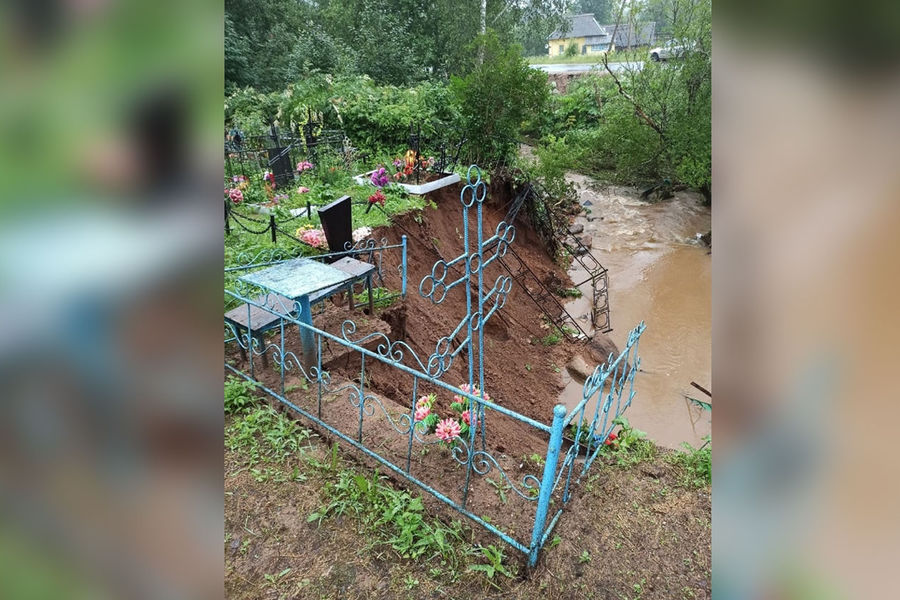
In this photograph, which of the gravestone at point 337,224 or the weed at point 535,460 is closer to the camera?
the weed at point 535,460

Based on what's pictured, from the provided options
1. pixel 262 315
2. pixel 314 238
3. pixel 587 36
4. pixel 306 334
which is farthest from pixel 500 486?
pixel 587 36

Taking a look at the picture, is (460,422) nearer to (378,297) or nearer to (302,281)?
(302,281)

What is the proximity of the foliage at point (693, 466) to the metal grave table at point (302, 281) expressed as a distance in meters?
2.76

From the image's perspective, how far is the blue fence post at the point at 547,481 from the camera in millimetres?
2340

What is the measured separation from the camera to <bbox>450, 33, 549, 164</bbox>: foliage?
1011 cm

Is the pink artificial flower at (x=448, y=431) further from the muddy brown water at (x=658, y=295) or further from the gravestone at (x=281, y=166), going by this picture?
the gravestone at (x=281, y=166)

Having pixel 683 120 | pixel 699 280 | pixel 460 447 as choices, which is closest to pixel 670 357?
pixel 699 280

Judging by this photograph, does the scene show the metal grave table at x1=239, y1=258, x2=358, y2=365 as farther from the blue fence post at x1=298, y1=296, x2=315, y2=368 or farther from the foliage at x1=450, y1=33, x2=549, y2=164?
the foliage at x1=450, y1=33, x2=549, y2=164
